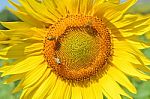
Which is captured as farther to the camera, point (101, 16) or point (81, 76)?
point (81, 76)

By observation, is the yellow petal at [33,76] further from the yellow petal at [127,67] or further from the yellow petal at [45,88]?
the yellow petal at [127,67]

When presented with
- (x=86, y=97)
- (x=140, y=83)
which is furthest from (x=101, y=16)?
(x=140, y=83)

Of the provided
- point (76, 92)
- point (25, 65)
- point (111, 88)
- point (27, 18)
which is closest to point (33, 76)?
point (25, 65)

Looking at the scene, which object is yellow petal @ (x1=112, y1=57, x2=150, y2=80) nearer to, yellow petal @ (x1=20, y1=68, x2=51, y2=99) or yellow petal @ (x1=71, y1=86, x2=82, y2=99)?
yellow petal @ (x1=71, y1=86, x2=82, y2=99)

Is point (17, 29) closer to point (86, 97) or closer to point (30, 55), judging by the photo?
point (30, 55)

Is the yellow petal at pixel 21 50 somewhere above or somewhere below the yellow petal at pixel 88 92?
above

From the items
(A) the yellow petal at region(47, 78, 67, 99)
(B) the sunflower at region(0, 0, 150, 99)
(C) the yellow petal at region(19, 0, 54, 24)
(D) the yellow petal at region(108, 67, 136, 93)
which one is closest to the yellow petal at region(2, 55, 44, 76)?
(B) the sunflower at region(0, 0, 150, 99)

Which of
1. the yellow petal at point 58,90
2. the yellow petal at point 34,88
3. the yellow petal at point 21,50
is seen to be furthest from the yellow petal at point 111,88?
the yellow petal at point 21,50

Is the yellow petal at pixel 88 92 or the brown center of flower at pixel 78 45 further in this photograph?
the yellow petal at pixel 88 92
